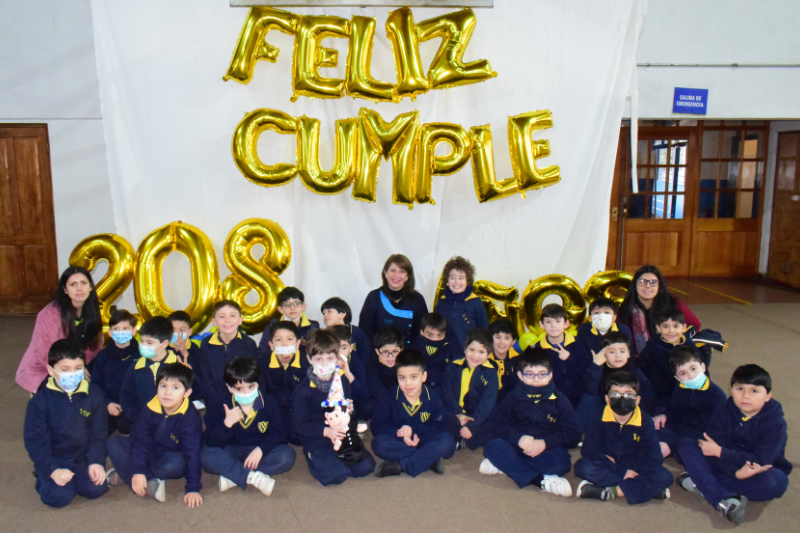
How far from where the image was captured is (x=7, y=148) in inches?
212

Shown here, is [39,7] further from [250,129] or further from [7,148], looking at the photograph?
[250,129]

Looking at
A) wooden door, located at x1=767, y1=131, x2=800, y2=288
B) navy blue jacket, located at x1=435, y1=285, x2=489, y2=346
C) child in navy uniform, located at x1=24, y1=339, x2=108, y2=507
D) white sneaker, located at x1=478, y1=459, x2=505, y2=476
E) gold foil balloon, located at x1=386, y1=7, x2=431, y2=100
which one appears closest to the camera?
child in navy uniform, located at x1=24, y1=339, x2=108, y2=507

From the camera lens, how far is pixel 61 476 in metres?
2.49

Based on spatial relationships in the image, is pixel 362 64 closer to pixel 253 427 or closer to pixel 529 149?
pixel 529 149

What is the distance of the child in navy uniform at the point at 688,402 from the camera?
9.12ft

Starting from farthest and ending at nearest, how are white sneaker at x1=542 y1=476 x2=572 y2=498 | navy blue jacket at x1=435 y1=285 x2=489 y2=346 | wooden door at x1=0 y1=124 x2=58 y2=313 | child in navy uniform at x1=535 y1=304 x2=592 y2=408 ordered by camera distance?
wooden door at x1=0 y1=124 x2=58 y2=313, navy blue jacket at x1=435 y1=285 x2=489 y2=346, child in navy uniform at x1=535 y1=304 x2=592 y2=408, white sneaker at x1=542 y1=476 x2=572 y2=498

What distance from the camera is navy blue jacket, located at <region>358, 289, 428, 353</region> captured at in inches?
147

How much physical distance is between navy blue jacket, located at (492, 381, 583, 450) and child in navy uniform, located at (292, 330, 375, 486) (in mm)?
726

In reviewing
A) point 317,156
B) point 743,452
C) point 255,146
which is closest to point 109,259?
point 255,146

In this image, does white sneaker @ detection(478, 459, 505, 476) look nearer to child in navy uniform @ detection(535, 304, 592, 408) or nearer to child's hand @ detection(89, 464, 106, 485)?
child in navy uniform @ detection(535, 304, 592, 408)

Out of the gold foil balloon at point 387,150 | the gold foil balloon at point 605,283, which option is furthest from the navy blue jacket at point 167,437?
the gold foil balloon at point 605,283

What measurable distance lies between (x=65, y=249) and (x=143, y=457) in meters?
3.41

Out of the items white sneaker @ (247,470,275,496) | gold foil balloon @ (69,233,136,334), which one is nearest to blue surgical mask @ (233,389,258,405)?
white sneaker @ (247,470,275,496)

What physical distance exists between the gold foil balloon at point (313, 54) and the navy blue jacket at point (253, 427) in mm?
2009
